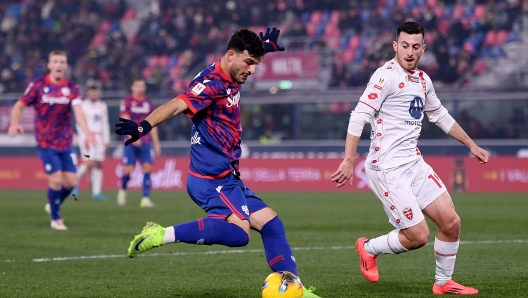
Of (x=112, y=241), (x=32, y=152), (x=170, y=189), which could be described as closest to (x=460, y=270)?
(x=112, y=241)

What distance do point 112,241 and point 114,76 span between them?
1858cm

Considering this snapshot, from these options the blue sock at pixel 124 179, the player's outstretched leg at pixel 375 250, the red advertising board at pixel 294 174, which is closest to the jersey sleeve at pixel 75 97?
the blue sock at pixel 124 179

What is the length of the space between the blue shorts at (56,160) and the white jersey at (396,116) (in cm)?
665

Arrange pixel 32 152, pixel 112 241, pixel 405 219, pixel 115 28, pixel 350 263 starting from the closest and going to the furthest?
pixel 405 219 < pixel 350 263 < pixel 112 241 < pixel 32 152 < pixel 115 28

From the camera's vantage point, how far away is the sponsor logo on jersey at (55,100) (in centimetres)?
1197

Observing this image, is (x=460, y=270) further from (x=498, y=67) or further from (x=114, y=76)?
(x=114, y=76)

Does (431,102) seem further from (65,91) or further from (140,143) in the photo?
(140,143)

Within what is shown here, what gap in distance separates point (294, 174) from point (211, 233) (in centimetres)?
1701

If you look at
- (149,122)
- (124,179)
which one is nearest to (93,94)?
(124,179)

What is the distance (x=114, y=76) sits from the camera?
28.7 metres

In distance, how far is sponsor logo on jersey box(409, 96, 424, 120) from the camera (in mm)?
6691

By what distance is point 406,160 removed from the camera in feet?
21.8

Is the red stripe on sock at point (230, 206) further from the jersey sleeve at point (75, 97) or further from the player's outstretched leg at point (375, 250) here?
the jersey sleeve at point (75, 97)

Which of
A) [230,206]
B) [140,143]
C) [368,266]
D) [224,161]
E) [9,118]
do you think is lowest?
[9,118]
